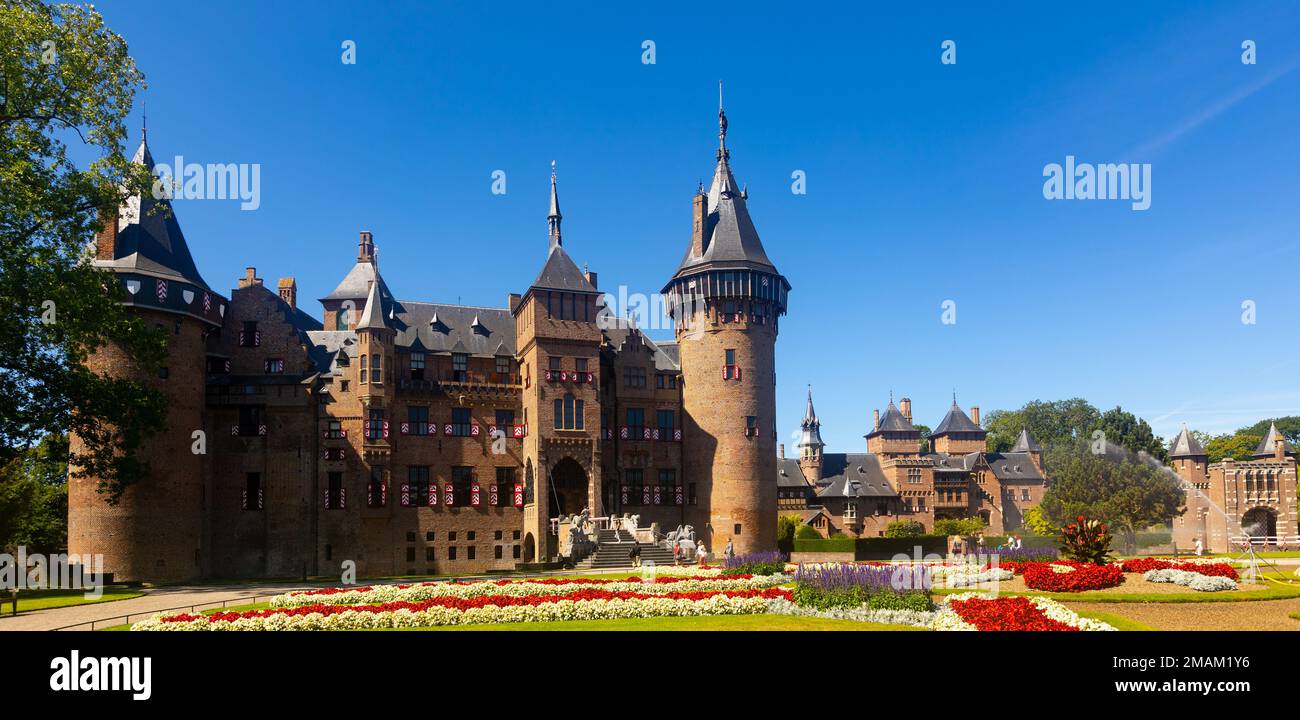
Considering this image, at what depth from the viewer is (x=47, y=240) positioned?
30.0m

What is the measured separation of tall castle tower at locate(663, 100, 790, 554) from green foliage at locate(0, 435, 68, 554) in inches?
1255

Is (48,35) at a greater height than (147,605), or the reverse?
(48,35)

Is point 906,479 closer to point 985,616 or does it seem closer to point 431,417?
point 431,417

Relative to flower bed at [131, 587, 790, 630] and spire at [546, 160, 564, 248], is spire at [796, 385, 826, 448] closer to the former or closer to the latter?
spire at [546, 160, 564, 248]

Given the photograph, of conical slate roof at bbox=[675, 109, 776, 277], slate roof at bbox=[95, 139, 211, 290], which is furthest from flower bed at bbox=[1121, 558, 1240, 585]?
slate roof at bbox=[95, 139, 211, 290]

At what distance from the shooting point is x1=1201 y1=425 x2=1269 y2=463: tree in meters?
110

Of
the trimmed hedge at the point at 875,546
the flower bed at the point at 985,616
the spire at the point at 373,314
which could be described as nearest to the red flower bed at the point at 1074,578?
the flower bed at the point at 985,616

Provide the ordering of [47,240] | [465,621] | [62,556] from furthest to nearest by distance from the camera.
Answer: [62,556]
[47,240]
[465,621]

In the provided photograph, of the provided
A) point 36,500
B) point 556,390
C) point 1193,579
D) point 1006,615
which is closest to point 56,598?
point 36,500

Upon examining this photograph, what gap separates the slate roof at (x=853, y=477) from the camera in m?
86.1

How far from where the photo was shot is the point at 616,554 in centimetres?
4397
